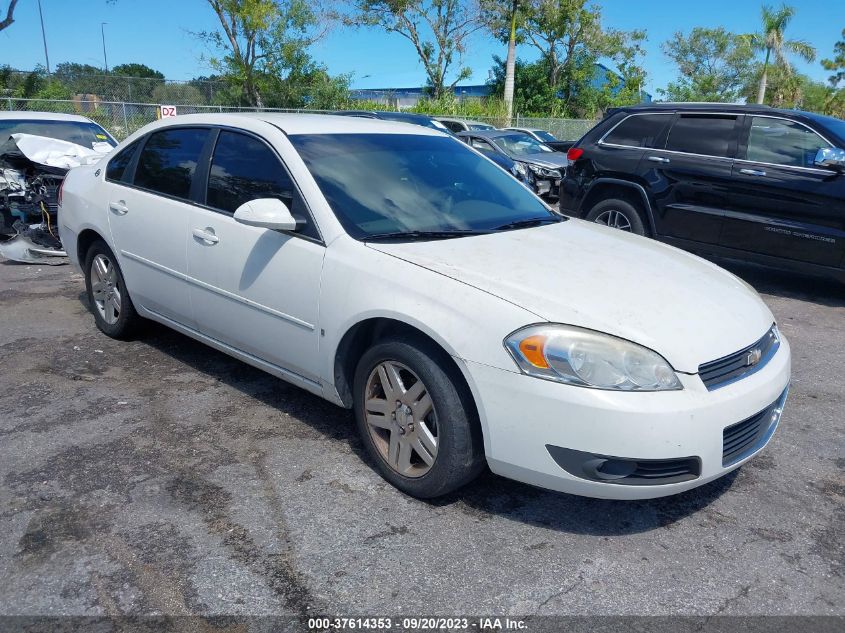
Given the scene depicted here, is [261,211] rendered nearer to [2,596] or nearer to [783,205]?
[2,596]

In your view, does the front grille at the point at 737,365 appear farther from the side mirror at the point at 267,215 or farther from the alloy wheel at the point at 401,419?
the side mirror at the point at 267,215

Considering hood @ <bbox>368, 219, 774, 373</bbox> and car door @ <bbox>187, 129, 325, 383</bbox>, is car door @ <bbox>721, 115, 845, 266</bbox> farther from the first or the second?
car door @ <bbox>187, 129, 325, 383</bbox>

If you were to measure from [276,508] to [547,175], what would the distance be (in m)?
11.7

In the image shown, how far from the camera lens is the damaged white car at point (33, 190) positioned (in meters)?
8.10

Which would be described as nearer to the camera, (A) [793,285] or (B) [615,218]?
(A) [793,285]

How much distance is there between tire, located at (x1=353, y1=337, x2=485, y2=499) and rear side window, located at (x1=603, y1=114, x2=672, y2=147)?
5606 millimetres

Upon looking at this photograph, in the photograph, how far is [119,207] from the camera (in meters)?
4.75

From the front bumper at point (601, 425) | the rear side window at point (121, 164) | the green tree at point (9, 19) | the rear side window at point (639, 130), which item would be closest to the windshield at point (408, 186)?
the front bumper at point (601, 425)

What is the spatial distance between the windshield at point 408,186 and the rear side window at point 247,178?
0.51 feet

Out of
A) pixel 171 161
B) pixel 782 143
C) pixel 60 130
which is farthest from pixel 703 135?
pixel 60 130

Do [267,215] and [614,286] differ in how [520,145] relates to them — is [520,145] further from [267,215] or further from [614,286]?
[614,286]

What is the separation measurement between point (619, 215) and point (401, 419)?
5.49m

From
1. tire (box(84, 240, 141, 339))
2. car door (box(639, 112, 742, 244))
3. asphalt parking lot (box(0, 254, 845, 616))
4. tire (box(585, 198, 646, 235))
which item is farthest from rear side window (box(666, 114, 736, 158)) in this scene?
tire (box(84, 240, 141, 339))

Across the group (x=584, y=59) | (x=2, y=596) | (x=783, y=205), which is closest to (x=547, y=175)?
(x=783, y=205)
